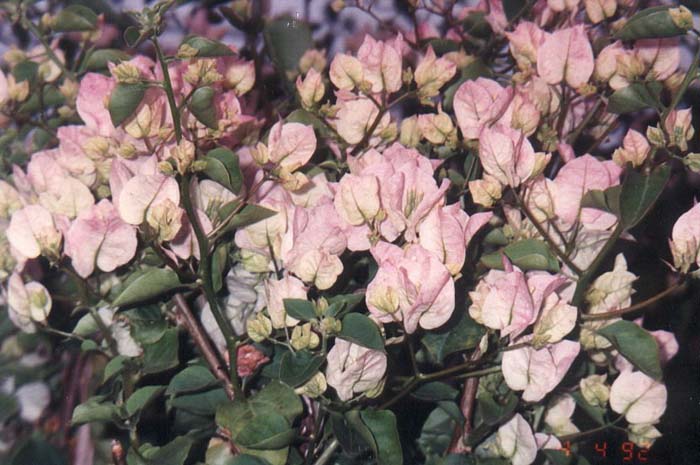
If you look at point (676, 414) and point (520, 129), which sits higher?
point (520, 129)

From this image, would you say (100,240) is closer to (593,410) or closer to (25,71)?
(25,71)

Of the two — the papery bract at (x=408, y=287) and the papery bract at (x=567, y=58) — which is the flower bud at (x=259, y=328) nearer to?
the papery bract at (x=408, y=287)

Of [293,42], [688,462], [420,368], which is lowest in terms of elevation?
[688,462]

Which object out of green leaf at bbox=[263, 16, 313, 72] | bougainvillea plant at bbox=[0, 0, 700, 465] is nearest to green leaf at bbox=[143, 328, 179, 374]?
bougainvillea plant at bbox=[0, 0, 700, 465]

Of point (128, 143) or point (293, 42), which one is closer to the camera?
point (128, 143)

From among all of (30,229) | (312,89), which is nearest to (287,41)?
Answer: (312,89)

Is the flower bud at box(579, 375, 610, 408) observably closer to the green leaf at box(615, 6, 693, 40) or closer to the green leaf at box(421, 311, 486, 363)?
the green leaf at box(421, 311, 486, 363)

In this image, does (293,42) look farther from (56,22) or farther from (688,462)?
(688,462)

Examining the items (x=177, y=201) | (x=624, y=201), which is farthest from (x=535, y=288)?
(x=177, y=201)
